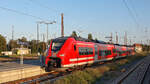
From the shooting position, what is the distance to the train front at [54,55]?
54.0 feet

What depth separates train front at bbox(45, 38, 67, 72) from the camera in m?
16.5

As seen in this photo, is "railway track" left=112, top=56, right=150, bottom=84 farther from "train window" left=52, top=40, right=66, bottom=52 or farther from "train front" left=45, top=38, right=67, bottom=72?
"train window" left=52, top=40, right=66, bottom=52

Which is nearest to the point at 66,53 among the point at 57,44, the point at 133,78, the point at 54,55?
the point at 54,55

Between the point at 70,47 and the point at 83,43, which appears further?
the point at 83,43

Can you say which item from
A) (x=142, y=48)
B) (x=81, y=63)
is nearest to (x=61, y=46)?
(x=81, y=63)

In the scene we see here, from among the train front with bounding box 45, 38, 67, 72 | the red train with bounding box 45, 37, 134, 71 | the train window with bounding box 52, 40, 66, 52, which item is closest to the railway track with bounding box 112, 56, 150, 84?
the red train with bounding box 45, 37, 134, 71

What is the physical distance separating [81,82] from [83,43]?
8000mm

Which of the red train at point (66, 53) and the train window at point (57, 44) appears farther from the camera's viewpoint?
the train window at point (57, 44)

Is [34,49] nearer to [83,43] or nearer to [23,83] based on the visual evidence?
[83,43]

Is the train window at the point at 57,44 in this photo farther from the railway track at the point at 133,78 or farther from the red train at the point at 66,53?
the railway track at the point at 133,78

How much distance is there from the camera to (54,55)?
16594mm

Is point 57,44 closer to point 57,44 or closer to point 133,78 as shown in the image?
point 57,44

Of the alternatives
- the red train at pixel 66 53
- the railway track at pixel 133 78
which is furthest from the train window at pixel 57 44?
the railway track at pixel 133 78

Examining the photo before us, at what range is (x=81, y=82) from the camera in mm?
11945
